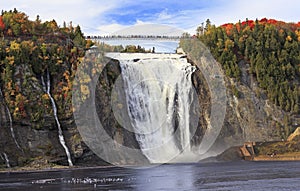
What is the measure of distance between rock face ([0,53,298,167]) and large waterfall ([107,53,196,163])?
161cm

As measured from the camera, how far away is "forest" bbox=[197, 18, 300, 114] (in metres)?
84.9

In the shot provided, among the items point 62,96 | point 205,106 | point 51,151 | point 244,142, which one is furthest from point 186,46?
point 51,151

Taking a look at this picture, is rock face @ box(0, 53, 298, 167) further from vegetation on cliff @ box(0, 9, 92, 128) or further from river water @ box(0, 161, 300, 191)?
river water @ box(0, 161, 300, 191)

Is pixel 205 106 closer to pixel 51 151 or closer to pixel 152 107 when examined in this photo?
pixel 152 107

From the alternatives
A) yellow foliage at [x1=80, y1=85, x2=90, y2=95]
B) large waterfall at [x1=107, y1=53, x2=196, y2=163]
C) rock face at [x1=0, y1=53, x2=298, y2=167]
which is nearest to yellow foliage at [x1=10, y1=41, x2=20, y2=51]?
rock face at [x1=0, y1=53, x2=298, y2=167]

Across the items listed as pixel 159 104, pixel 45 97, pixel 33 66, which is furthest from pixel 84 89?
pixel 159 104

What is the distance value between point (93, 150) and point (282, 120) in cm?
2997

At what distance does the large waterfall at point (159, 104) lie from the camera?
74.9 metres

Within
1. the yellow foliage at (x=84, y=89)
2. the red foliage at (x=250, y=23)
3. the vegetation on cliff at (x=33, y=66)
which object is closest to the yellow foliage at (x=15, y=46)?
the vegetation on cliff at (x=33, y=66)

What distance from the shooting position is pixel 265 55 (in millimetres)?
87812

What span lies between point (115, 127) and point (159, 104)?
782 cm

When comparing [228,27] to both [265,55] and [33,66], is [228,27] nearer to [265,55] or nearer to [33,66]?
[265,55]

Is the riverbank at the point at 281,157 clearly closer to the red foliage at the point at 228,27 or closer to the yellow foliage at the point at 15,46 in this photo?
the red foliage at the point at 228,27

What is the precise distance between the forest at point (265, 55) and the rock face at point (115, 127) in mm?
1531
